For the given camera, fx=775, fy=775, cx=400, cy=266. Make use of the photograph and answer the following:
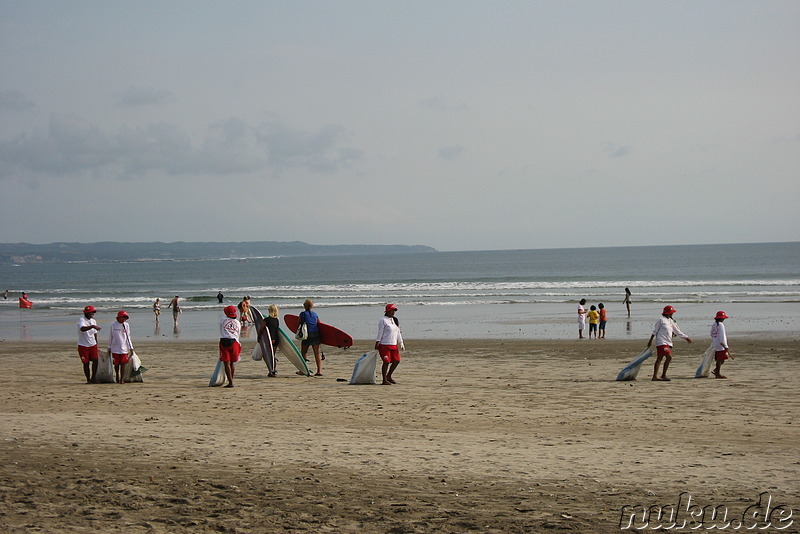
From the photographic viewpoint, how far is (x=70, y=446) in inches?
347

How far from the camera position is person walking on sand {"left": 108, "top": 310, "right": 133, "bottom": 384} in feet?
45.8

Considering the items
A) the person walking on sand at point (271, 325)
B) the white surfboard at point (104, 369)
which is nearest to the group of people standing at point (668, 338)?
the person walking on sand at point (271, 325)

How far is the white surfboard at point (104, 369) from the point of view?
14.3m

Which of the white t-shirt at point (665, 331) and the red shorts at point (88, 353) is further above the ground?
the white t-shirt at point (665, 331)

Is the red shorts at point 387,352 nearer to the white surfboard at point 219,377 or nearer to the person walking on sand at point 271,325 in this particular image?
the person walking on sand at point 271,325

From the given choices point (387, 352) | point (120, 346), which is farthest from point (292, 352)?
point (120, 346)

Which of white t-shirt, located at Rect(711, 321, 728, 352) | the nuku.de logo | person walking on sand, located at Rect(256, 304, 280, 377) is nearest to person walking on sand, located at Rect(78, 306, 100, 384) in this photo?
person walking on sand, located at Rect(256, 304, 280, 377)

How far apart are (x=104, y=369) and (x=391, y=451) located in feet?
25.8

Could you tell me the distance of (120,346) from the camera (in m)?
14.1

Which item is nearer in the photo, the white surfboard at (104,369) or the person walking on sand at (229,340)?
the person walking on sand at (229,340)

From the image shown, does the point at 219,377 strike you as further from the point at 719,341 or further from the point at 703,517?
the point at 703,517

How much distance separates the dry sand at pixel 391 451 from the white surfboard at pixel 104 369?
0.86 feet

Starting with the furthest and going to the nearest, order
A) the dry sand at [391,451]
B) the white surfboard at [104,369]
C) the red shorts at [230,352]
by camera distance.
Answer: the white surfboard at [104,369]
the red shorts at [230,352]
the dry sand at [391,451]

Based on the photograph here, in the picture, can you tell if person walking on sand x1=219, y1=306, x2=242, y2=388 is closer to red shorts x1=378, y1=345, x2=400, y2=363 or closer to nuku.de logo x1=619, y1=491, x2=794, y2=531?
red shorts x1=378, y1=345, x2=400, y2=363
